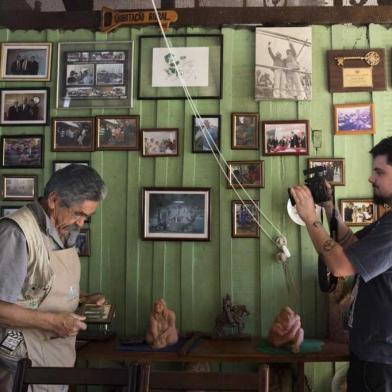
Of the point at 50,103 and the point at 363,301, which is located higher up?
the point at 50,103

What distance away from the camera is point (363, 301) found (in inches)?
71.8

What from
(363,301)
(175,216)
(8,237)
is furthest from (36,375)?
(175,216)

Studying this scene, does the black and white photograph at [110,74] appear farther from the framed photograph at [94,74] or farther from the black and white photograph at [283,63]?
the black and white photograph at [283,63]

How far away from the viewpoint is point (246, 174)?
2.68 metres

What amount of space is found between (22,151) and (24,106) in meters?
0.26

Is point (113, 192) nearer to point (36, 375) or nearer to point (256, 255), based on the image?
point (256, 255)

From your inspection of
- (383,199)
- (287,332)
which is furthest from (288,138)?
(287,332)

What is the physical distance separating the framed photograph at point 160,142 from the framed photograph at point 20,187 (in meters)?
0.67

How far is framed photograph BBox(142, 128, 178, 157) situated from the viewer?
272cm

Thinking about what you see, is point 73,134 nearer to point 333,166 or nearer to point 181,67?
point 181,67

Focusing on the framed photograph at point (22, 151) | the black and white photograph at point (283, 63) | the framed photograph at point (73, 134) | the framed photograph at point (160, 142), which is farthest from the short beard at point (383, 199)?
the framed photograph at point (22, 151)

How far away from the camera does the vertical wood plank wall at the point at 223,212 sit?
104 inches

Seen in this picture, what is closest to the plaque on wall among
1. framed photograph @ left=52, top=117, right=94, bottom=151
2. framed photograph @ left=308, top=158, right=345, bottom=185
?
framed photograph @ left=308, top=158, right=345, bottom=185

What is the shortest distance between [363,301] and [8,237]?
1.32 meters
